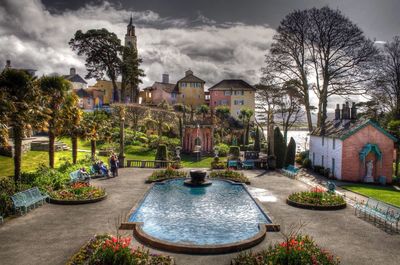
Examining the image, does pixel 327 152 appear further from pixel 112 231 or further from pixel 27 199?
pixel 27 199

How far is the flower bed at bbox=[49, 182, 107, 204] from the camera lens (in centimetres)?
1914

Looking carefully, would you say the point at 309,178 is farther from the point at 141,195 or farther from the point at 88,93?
the point at 88,93

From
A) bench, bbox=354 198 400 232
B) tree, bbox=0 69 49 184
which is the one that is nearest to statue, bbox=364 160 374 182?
bench, bbox=354 198 400 232

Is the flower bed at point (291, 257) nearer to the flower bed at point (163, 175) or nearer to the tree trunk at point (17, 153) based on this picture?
the tree trunk at point (17, 153)

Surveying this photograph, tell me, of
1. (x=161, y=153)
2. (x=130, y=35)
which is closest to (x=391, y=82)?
(x=161, y=153)

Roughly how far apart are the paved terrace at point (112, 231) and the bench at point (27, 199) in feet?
1.55

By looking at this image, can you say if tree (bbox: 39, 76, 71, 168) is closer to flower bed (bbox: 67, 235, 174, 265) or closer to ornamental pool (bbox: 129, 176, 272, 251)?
ornamental pool (bbox: 129, 176, 272, 251)

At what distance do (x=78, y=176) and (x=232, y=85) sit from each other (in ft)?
193

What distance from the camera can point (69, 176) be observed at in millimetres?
23734

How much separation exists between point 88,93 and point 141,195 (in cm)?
6255

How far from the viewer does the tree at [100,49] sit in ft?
211

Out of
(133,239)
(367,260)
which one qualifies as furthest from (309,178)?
(133,239)

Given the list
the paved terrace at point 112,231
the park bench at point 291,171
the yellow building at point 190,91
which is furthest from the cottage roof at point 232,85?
the paved terrace at point 112,231

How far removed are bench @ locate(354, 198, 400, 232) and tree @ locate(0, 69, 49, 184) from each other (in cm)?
1982
